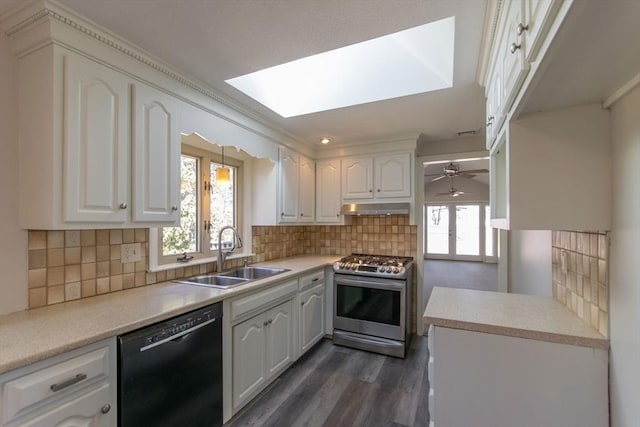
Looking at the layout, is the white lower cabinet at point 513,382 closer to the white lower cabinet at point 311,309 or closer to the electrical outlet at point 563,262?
the electrical outlet at point 563,262

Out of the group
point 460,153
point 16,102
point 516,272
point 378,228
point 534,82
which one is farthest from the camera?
point 378,228

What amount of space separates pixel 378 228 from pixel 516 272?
1.43 meters

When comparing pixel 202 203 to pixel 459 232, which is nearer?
pixel 202 203

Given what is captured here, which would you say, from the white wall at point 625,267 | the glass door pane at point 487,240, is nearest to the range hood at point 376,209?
the white wall at point 625,267

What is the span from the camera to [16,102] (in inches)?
56.0

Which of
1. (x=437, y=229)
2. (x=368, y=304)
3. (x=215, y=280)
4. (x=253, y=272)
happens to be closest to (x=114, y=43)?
(x=215, y=280)

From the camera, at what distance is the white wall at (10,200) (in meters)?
1.37

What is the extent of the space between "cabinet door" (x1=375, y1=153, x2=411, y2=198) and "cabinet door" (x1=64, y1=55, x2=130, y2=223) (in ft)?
7.83

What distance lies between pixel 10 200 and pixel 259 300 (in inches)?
56.0

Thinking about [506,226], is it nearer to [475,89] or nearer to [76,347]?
[475,89]

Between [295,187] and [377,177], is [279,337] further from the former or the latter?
[377,177]

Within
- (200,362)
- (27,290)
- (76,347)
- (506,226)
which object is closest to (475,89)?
(506,226)

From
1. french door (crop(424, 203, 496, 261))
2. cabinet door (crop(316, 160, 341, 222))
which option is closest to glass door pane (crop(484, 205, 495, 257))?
french door (crop(424, 203, 496, 261))

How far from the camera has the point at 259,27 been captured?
1.42 m
